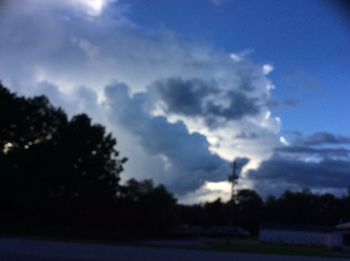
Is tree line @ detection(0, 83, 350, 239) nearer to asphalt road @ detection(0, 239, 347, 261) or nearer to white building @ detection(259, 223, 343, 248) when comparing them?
white building @ detection(259, 223, 343, 248)

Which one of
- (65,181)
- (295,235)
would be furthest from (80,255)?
(295,235)

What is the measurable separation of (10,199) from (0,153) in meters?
6.14

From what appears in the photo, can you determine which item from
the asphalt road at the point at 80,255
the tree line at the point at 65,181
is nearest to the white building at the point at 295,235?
the tree line at the point at 65,181

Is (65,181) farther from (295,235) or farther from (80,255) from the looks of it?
(80,255)

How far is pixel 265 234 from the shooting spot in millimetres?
105750

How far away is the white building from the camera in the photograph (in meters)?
102

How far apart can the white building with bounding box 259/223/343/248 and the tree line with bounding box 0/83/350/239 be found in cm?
1609

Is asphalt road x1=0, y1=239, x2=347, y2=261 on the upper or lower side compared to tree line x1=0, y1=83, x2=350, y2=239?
lower

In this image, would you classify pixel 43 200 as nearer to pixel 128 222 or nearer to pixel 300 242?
pixel 128 222

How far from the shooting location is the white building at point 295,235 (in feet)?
335

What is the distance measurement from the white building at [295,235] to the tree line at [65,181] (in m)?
16.1

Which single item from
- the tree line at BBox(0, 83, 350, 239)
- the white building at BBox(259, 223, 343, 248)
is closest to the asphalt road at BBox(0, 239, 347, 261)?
the tree line at BBox(0, 83, 350, 239)

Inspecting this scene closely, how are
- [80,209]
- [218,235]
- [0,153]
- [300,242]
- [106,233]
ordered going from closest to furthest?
[106,233] → [0,153] → [80,209] → [300,242] → [218,235]

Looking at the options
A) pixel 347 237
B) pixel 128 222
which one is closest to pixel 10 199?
pixel 128 222
